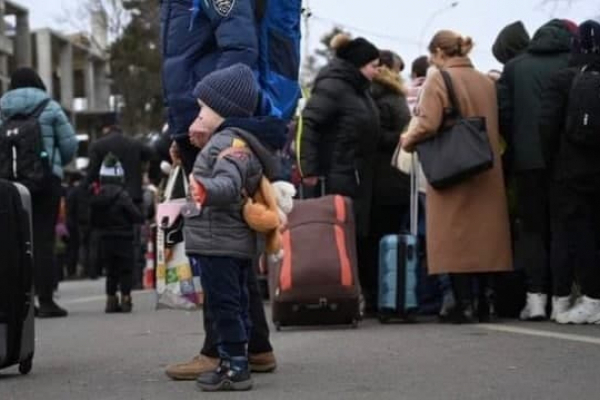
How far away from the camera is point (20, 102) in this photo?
1129 centimetres

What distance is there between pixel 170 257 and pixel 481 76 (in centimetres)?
349

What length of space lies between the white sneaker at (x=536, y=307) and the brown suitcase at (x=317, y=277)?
118cm

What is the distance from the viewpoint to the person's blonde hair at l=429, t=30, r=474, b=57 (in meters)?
9.70

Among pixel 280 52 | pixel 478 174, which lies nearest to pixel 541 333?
pixel 478 174

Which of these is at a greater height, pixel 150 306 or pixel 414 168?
pixel 414 168

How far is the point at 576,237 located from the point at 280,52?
10.6 feet

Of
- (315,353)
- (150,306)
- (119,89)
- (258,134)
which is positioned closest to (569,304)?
(315,353)

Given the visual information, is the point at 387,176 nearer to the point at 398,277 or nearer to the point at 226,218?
the point at 398,277

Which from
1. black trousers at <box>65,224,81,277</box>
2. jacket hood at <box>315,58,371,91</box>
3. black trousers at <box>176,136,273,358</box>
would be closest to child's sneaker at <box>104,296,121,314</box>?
jacket hood at <box>315,58,371,91</box>

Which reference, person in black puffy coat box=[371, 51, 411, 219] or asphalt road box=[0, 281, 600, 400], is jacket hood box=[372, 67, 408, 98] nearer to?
person in black puffy coat box=[371, 51, 411, 219]

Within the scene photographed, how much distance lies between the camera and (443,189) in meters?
9.51

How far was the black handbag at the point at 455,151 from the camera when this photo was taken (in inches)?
363

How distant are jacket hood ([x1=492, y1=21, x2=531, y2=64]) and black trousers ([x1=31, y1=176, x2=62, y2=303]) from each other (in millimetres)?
3632

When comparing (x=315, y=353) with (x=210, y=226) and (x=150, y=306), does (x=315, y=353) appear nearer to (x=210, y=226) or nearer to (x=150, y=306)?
(x=210, y=226)
